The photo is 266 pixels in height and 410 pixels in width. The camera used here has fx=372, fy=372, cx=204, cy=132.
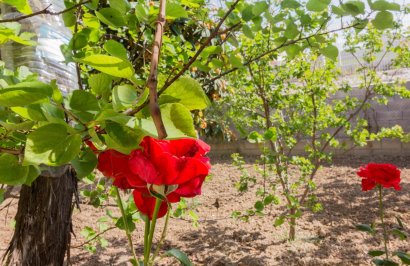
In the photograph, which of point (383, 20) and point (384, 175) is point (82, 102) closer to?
point (383, 20)

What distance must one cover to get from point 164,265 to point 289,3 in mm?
2083

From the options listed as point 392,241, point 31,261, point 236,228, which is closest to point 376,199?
point 392,241

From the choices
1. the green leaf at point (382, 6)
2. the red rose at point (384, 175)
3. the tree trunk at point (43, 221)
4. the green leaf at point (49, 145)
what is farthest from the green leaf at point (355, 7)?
the red rose at point (384, 175)

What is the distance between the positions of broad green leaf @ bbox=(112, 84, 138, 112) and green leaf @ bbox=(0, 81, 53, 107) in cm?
5

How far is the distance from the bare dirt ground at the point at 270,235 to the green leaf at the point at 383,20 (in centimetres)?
187

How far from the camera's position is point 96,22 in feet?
2.37

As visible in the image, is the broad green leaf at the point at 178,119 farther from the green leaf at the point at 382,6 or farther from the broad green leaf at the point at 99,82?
the green leaf at the point at 382,6

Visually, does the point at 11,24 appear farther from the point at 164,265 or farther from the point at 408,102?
the point at 408,102

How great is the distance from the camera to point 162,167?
13.7 inches

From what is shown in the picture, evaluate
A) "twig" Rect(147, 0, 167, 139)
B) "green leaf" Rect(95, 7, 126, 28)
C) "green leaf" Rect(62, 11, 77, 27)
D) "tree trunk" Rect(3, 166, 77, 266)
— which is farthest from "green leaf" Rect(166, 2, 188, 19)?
"tree trunk" Rect(3, 166, 77, 266)

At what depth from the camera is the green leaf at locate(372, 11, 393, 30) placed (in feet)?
2.08

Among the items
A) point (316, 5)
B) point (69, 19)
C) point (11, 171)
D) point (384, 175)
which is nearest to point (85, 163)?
point (11, 171)

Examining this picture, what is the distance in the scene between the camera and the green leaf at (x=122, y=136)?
307mm

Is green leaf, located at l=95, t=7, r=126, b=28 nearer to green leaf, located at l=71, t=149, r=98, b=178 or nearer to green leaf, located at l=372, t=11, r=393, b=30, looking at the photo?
green leaf, located at l=71, t=149, r=98, b=178
